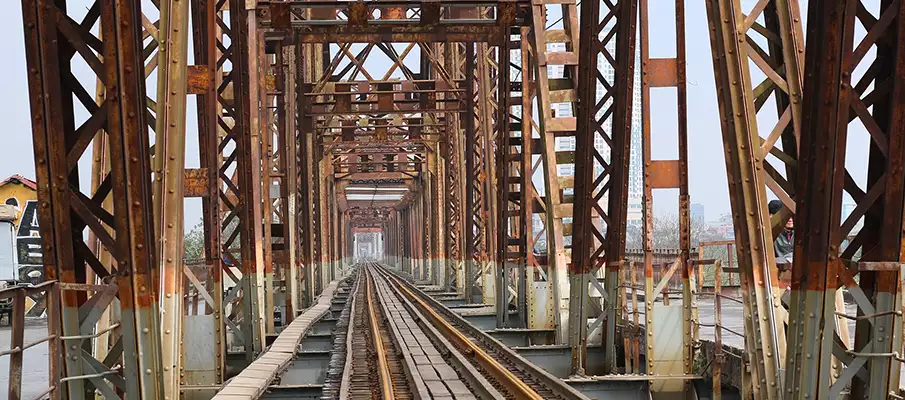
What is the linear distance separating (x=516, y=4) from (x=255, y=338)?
7324 millimetres

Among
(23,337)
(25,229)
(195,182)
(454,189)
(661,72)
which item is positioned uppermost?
(661,72)

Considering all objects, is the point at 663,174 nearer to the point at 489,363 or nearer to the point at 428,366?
the point at 489,363

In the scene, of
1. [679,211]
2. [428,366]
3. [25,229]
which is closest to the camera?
[679,211]

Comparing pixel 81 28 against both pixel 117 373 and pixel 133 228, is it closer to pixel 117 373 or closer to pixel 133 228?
pixel 133 228

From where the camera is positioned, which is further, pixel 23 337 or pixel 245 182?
pixel 245 182

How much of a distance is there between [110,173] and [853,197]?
480 centimetres

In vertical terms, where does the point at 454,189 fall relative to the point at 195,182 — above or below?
above

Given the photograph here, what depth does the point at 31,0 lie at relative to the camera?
19.8ft

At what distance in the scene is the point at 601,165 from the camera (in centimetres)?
1191

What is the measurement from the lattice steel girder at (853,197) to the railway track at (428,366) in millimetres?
3179

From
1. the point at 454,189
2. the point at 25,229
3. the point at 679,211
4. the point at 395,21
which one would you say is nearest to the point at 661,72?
the point at 679,211

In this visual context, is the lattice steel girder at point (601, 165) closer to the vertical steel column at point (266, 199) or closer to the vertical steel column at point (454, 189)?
the vertical steel column at point (266, 199)

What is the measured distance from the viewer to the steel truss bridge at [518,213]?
5.96m

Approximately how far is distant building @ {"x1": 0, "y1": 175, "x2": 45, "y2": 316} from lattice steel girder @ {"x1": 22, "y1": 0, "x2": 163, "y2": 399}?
2597 cm
